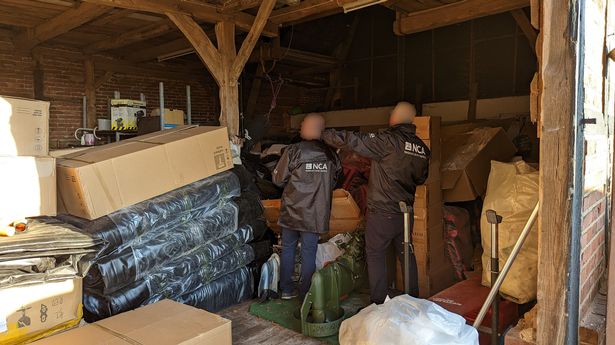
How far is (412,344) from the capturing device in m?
2.06

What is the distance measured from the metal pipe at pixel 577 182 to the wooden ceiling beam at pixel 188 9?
133 inches

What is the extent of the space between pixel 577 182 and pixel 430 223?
6.68ft

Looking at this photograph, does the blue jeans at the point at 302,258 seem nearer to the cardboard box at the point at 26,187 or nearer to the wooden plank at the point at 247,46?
the wooden plank at the point at 247,46

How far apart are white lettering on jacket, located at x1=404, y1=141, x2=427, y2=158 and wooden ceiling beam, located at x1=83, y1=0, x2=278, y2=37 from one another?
7.42ft

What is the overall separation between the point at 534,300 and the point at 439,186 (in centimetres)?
140

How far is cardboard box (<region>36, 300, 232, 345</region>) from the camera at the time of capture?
6.45 feet

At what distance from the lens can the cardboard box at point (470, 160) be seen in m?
3.96

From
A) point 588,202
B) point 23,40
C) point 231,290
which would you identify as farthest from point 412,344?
point 23,40

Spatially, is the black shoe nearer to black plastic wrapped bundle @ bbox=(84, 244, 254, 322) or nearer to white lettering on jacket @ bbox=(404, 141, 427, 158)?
black plastic wrapped bundle @ bbox=(84, 244, 254, 322)

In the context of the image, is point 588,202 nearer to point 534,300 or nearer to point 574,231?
point 574,231

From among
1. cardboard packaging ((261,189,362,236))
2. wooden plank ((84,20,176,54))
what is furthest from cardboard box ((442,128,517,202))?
wooden plank ((84,20,176,54))

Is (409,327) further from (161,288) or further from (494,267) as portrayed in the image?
(161,288)

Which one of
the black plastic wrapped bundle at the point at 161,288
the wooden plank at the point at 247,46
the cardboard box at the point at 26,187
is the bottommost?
the black plastic wrapped bundle at the point at 161,288

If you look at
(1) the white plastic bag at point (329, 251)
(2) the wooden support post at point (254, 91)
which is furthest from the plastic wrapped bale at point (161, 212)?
(2) the wooden support post at point (254, 91)
